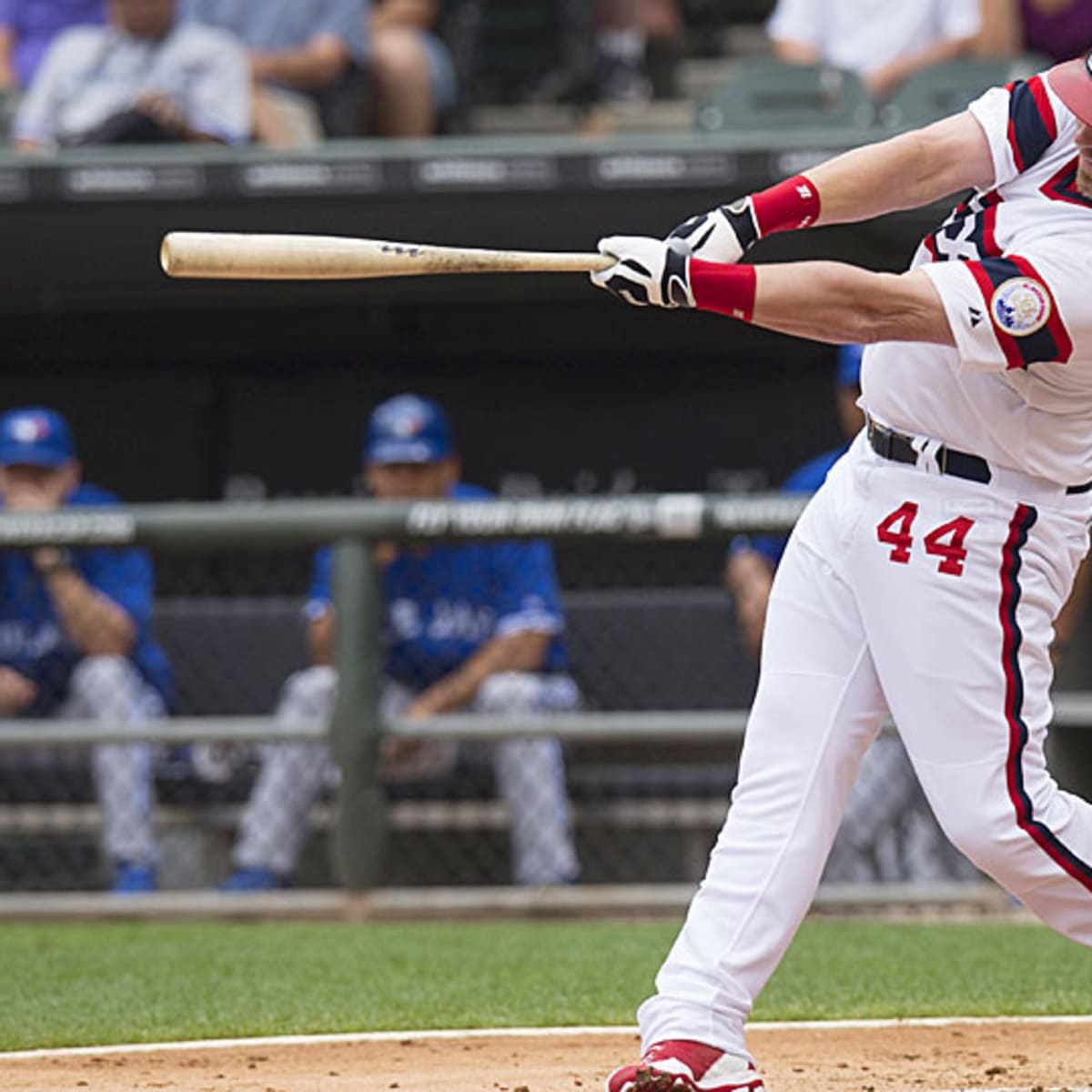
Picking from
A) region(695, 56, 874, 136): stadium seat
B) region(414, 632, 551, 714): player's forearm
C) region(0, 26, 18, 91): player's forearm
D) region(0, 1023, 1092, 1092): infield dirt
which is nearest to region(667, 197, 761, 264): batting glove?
region(0, 1023, 1092, 1092): infield dirt

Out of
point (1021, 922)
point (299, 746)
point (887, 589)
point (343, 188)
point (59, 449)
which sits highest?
point (343, 188)

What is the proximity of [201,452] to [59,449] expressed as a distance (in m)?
1.17

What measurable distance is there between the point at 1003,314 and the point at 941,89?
3.38 meters

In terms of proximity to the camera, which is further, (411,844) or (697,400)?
(697,400)

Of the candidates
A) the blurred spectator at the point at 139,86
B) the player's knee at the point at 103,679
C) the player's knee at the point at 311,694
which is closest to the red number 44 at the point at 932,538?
the player's knee at the point at 311,694

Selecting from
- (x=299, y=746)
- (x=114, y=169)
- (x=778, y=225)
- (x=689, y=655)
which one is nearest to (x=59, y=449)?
(x=114, y=169)

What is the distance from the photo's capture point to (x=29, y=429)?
565 cm

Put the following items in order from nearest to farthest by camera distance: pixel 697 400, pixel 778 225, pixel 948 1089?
pixel 778 225 < pixel 948 1089 < pixel 697 400

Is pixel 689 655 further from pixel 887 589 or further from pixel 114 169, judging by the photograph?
pixel 887 589

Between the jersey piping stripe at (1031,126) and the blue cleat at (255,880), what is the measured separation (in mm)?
3046

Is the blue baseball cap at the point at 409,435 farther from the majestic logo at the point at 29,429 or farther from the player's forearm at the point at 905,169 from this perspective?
the player's forearm at the point at 905,169

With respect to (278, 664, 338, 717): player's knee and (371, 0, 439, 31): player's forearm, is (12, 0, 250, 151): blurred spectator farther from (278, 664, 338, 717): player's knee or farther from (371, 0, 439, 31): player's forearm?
(278, 664, 338, 717): player's knee

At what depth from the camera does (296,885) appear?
5.45 m

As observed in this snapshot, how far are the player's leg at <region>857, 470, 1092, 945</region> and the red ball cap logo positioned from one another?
0.51 metres
